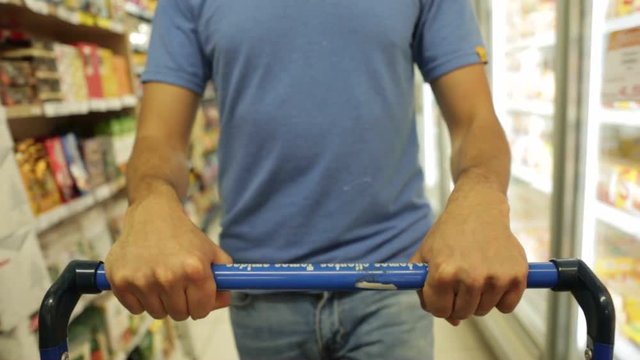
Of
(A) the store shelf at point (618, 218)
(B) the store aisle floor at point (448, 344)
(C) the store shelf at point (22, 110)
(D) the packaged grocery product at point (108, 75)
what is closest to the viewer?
(C) the store shelf at point (22, 110)

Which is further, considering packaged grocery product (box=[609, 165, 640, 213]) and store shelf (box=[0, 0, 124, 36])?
packaged grocery product (box=[609, 165, 640, 213])

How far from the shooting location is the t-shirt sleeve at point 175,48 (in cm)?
97

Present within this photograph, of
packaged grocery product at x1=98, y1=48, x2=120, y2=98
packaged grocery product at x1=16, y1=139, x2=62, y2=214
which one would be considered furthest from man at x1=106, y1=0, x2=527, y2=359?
packaged grocery product at x1=98, y1=48, x2=120, y2=98

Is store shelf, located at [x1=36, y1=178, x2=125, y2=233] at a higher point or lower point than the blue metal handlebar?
lower

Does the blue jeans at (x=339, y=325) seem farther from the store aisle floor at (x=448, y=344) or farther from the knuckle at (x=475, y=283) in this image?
the store aisle floor at (x=448, y=344)

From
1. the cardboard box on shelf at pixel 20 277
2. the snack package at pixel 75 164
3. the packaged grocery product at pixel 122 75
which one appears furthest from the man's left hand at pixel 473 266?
the packaged grocery product at pixel 122 75

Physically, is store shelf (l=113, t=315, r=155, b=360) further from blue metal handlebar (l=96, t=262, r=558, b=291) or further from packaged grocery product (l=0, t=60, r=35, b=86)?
blue metal handlebar (l=96, t=262, r=558, b=291)

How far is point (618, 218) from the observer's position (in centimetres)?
162

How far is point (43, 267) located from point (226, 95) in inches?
29.5

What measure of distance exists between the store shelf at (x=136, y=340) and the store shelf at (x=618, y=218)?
1.86 meters

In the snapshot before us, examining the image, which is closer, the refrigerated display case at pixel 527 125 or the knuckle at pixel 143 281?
the knuckle at pixel 143 281

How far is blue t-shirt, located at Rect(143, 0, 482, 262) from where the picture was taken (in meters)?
0.90

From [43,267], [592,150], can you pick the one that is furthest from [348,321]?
[592,150]

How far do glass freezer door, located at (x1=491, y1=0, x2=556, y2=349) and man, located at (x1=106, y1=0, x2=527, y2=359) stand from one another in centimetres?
141
